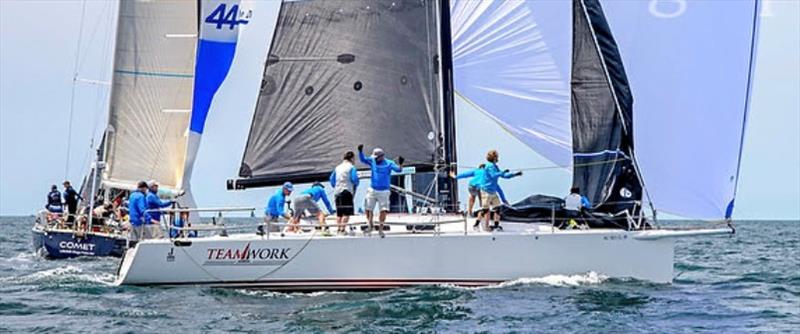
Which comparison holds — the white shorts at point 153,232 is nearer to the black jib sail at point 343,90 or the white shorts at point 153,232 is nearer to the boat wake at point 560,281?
the black jib sail at point 343,90

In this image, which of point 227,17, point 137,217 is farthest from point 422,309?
point 227,17

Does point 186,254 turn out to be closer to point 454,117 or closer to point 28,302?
point 28,302

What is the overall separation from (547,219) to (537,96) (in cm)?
220

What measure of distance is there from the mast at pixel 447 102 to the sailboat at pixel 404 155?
0.07ft

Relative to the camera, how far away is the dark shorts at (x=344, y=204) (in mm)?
17906

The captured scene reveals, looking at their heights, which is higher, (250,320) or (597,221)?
(597,221)

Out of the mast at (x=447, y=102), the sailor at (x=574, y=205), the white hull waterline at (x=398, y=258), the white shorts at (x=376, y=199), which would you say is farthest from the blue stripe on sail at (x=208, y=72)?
the sailor at (x=574, y=205)

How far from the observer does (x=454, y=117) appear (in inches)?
771

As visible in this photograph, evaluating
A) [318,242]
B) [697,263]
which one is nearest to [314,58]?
[318,242]

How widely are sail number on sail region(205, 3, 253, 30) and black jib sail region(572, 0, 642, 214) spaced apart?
11.3 meters

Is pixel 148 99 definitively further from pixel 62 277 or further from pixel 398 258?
pixel 398 258

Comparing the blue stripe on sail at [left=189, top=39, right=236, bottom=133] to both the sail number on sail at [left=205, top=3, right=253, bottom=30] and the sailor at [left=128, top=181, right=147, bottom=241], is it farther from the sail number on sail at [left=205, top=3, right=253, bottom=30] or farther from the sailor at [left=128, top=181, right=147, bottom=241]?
the sailor at [left=128, top=181, right=147, bottom=241]

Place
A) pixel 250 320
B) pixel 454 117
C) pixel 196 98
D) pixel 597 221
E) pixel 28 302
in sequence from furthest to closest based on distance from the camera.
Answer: pixel 196 98, pixel 454 117, pixel 597 221, pixel 28 302, pixel 250 320

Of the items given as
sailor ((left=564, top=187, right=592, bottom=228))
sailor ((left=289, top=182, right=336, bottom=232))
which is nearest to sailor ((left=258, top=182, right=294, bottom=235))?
sailor ((left=289, top=182, right=336, bottom=232))
